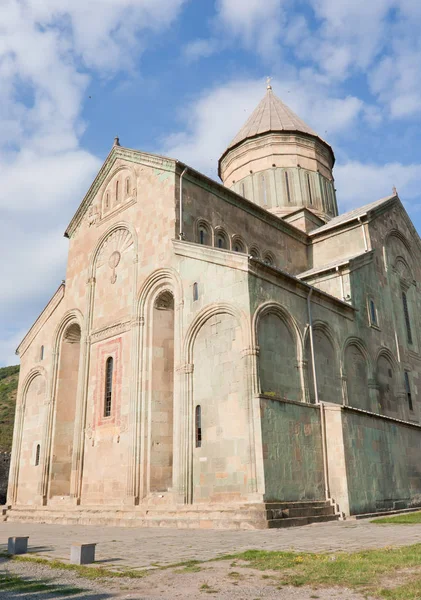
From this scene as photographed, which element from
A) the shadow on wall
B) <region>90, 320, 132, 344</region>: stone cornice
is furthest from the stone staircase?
the shadow on wall

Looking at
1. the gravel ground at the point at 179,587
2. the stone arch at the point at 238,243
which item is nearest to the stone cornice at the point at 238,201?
the stone arch at the point at 238,243

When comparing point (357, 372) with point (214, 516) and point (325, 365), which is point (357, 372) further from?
point (214, 516)

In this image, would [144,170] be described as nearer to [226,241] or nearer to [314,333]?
[226,241]

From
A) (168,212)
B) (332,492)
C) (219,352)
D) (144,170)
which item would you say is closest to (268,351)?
(219,352)

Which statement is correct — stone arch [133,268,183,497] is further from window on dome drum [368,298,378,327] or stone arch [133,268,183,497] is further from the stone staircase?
window on dome drum [368,298,378,327]

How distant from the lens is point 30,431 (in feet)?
76.6

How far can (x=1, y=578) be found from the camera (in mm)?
6535

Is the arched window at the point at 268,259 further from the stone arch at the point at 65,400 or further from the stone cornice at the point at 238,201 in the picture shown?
the stone arch at the point at 65,400

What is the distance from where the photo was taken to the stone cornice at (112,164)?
65.5ft

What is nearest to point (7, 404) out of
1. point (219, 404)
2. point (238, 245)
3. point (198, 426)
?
point (238, 245)

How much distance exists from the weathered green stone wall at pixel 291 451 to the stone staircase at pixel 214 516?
373 millimetres

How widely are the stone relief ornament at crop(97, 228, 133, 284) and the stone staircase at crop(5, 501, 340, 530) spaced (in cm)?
873

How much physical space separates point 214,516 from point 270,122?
78.3 ft

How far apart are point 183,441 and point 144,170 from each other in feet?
36.0
